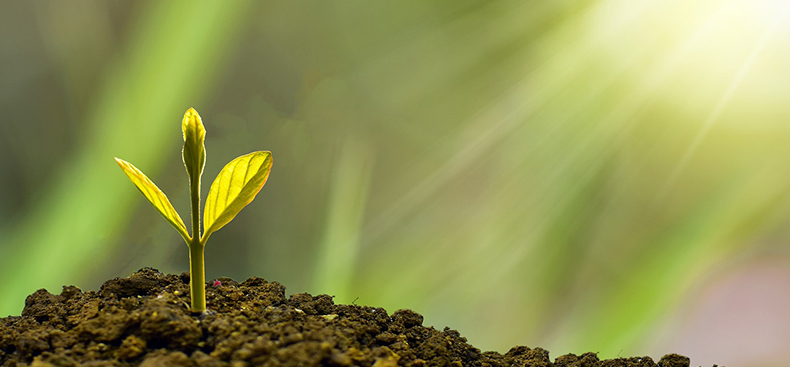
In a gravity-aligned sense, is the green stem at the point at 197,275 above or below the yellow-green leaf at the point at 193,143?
below

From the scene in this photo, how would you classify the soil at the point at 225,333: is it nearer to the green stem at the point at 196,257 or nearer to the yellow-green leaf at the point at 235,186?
the green stem at the point at 196,257

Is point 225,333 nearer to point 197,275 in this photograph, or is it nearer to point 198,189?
point 197,275

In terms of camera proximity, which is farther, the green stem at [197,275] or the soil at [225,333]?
the green stem at [197,275]

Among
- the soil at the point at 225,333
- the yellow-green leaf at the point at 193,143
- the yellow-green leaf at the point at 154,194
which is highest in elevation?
the yellow-green leaf at the point at 193,143

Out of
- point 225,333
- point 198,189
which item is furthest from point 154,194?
point 225,333

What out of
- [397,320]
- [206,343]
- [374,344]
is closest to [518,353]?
[397,320]

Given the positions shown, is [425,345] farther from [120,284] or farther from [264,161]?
[120,284]

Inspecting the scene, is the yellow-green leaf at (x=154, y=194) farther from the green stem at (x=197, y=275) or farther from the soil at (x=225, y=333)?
the soil at (x=225, y=333)

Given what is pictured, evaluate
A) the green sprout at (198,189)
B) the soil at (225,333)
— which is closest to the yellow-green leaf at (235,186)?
the green sprout at (198,189)

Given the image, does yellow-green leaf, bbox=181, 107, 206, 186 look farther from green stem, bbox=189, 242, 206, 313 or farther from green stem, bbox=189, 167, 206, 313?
green stem, bbox=189, 242, 206, 313
